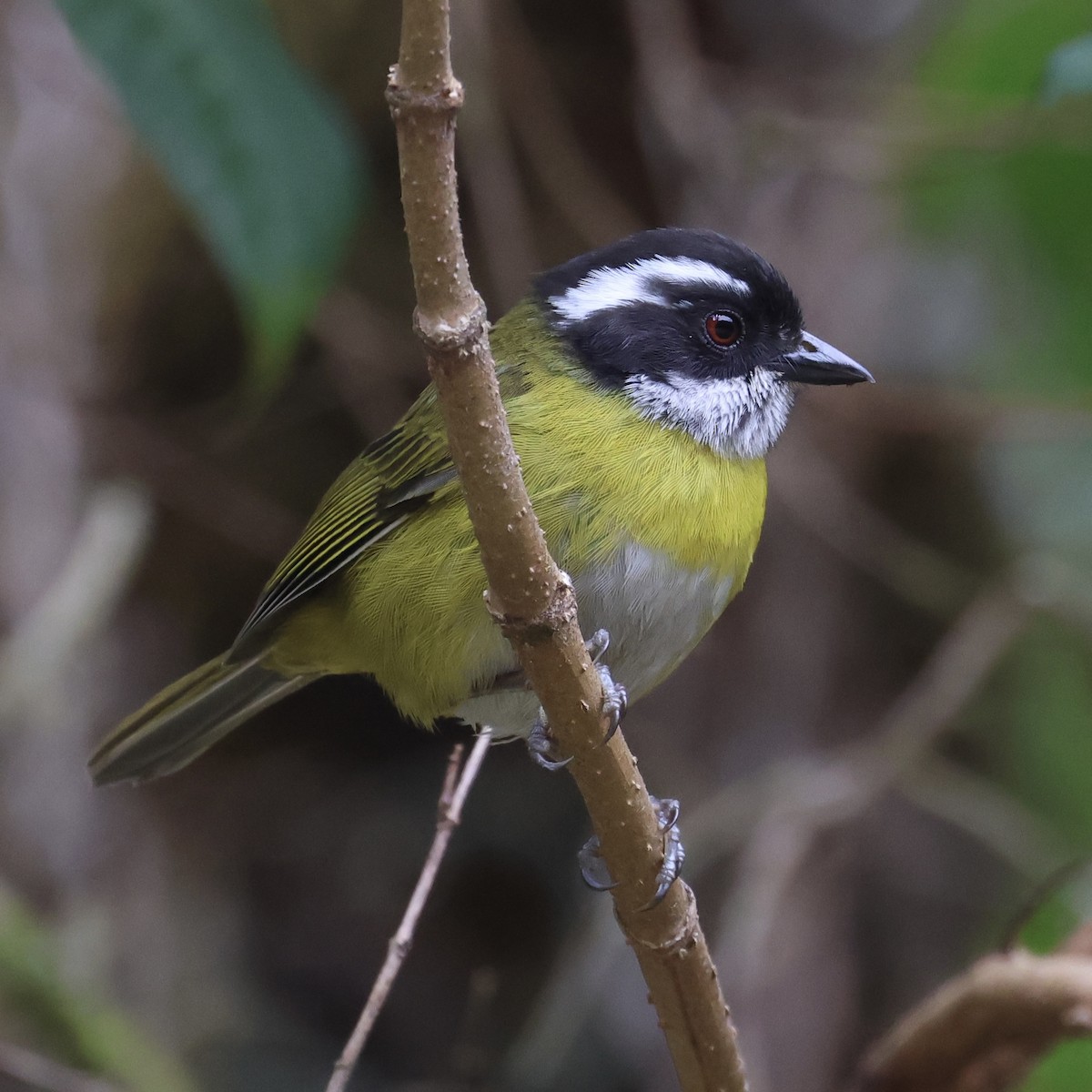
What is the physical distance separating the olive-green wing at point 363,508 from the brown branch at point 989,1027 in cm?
118

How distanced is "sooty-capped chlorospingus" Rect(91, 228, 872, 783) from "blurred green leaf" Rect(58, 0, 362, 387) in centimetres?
38

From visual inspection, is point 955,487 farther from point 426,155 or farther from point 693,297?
point 426,155

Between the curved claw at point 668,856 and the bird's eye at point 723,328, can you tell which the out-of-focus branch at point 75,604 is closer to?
the bird's eye at point 723,328

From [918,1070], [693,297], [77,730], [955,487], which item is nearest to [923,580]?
[955,487]

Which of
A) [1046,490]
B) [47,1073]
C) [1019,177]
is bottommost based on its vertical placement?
[47,1073]

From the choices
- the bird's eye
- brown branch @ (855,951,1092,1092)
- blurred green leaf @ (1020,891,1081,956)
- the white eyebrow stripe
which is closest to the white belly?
the bird's eye

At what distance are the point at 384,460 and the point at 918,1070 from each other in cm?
146

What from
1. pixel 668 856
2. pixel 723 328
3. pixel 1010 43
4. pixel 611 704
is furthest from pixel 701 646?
pixel 611 704

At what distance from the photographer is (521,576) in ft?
5.15

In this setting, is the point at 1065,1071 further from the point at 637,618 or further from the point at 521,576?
the point at 521,576

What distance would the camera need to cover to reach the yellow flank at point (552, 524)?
2.30m

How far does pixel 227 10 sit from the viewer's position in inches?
108

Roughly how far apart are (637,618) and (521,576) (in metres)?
0.80

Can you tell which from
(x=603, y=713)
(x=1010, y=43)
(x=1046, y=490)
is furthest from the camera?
(x=1046, y=490)
